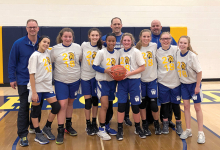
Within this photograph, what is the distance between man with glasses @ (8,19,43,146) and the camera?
2.78m

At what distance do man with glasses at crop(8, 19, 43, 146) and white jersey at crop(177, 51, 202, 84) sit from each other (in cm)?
209

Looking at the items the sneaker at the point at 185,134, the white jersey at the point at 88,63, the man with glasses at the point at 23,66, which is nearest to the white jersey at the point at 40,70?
the man with glasses at the point at 23,66

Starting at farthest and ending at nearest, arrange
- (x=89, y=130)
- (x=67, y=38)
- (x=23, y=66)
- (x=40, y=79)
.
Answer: (x=89, y=130)
(x=67, y=38)
(x=23, y=66)
(x=40, y=79)

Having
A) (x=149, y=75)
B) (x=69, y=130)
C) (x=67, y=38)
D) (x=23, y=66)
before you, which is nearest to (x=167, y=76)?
(x=149, y=75)

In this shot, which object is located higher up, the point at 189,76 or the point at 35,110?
the point at 189,76

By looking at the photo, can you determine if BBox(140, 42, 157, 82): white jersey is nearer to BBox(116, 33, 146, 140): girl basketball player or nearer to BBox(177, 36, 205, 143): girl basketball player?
BBox(116, 33, 146, 140): girl basketball player

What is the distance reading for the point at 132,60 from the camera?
→ 296 centimetres

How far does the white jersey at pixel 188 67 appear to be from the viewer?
Answer: 9.32ft

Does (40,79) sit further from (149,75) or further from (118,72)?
(149,75)

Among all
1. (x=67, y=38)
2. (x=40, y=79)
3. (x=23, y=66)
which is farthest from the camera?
(x=67, y=38)

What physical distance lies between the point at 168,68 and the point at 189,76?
0.32m

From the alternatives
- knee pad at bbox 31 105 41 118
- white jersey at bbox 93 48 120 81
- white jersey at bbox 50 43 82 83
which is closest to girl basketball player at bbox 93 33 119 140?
white jersey at bbox 93 48 120 81

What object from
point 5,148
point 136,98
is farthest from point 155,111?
point 5,148

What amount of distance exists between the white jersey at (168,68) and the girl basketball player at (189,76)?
0.08m
